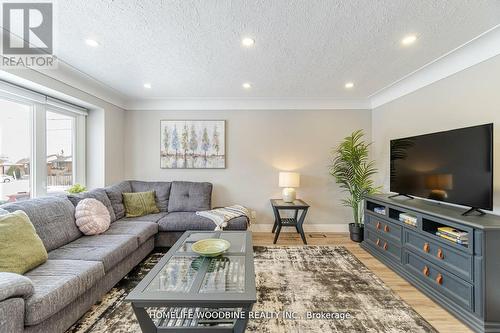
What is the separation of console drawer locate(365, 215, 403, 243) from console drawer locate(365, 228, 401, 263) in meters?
0.07

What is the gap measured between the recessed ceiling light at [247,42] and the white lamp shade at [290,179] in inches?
85.0

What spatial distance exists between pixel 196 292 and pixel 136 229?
1696mm

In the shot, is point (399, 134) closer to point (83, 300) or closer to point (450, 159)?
point (450, 159)

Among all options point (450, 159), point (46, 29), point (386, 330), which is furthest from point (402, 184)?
point (46, 29)

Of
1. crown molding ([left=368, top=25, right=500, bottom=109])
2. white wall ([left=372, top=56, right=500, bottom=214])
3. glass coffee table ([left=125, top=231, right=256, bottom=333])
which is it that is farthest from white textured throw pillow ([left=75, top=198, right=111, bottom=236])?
crown molding ([left=368, top=25, right=500, bottom=109])

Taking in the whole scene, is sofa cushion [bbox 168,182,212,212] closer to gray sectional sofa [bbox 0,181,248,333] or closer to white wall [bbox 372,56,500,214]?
gray sectional sofa [bbox 0,181,248,333]

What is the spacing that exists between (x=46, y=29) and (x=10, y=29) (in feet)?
0.97

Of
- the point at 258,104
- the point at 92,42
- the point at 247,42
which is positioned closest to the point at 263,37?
the point at 247,42

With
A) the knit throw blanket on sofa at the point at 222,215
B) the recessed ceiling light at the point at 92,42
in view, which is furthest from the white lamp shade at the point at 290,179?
the recessed ceiling light at the point at 92,42

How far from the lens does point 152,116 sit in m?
4.18

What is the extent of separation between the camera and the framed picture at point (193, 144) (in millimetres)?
4109

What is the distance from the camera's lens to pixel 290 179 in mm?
3768

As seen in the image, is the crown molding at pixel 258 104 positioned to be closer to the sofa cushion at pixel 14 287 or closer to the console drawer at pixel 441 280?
the console drawer at pixel 441 280

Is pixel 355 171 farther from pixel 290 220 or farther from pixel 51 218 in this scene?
pixel 51 218
